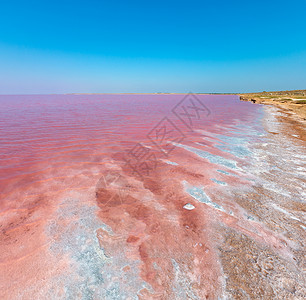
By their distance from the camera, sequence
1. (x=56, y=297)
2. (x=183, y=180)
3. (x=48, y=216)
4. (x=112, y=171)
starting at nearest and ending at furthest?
(x=56, y=297)
(x=48, y=216)
(x=183, y=180)
(x=112, y=171)

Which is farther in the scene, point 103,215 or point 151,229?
point 103,215

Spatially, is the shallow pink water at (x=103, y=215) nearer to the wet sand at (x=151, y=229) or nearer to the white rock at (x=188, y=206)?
the wet sand at (x=151, y=229)

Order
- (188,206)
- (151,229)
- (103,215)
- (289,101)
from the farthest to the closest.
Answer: (289,101), (188,206), (103,215), (151,229)

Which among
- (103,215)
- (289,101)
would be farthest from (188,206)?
(289,101)

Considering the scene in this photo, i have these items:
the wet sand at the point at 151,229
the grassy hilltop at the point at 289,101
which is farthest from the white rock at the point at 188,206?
the grassy hilltop at the point at 289,101

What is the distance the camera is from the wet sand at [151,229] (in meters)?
2.14

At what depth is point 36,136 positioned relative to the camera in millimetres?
8648

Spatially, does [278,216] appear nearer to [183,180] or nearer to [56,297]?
[183,180]

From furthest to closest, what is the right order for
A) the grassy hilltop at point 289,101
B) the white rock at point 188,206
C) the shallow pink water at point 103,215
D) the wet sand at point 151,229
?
the grassy hilltop at point 289,101 < the white rock at point 188,206 < the shallow pink water at point 103,215 < the wet sand at point 151,229

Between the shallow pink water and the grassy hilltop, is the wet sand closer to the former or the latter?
the shallow pink water

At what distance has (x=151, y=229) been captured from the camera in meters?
3.03

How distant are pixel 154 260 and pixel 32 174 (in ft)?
13.7

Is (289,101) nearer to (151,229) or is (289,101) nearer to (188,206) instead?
(188,206)

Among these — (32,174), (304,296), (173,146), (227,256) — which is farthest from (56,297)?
(173,146)
